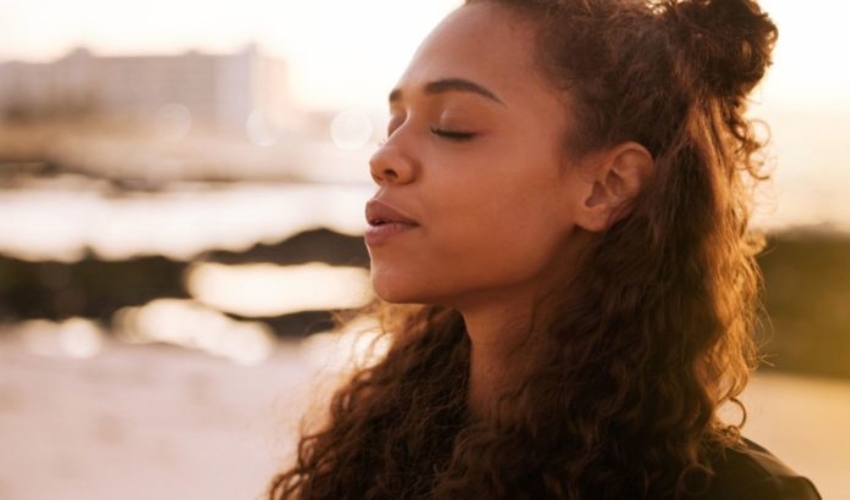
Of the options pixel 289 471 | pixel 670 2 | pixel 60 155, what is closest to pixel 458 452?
pixel 289 471

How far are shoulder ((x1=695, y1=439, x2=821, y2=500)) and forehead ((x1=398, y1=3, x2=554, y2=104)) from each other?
0.68m

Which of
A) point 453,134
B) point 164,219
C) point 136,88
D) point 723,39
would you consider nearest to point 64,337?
point 164,219

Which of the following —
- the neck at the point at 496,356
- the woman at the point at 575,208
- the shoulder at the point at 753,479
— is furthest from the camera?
the neck at the point at 496,356

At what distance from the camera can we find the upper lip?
1935mm

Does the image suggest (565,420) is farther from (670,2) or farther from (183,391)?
(183,391)

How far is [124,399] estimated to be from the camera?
725cm

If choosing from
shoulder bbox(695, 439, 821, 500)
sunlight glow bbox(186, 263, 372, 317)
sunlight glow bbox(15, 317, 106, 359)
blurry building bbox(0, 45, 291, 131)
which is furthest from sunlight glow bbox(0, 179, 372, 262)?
blurry building bbox(0, 45, 291, 131)

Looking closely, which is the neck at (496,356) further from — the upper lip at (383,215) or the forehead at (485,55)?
the forehead at (485,55)

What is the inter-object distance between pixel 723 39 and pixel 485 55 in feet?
1.34

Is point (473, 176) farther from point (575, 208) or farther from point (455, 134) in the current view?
point (575, 208)

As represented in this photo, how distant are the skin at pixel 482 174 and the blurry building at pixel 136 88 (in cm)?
4542

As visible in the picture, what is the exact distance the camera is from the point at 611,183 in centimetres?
196

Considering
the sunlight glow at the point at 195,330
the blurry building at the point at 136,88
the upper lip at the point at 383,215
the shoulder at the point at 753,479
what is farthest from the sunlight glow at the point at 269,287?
the blurry building at the point at 136,88

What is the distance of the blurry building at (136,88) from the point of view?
2032 inches
